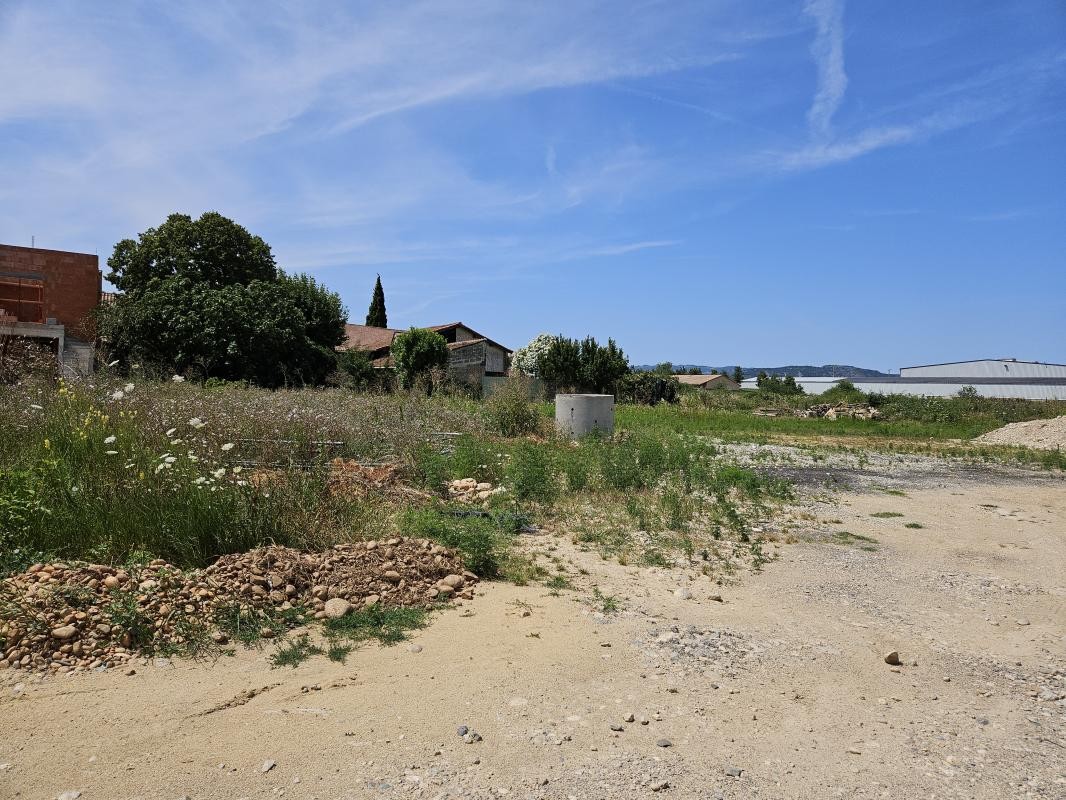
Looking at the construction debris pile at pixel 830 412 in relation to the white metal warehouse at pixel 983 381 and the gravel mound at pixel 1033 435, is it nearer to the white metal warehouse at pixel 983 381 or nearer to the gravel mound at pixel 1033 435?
the gravel mound at pixel 1033 435

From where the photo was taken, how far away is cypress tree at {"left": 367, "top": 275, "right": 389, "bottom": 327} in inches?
1865

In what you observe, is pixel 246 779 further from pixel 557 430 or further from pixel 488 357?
pixel 488 357

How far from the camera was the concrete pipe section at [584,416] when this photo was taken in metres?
13.8

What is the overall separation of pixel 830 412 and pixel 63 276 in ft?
94.8

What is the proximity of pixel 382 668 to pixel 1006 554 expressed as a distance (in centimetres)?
617

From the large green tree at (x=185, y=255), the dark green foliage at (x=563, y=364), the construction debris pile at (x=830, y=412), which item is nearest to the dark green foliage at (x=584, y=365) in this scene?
the dark green foliage at (x=563, y=364)

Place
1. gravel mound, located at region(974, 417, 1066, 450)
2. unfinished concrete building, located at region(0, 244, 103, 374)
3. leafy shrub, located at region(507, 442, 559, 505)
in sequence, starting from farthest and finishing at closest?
unfinished concrete building, located at region(0, 244, 103, 374), gravel mound, located at region(974, 417, 1066, 450), leafy shrub, located at region(507, 442, 559, 505)

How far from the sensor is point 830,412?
97.2ft

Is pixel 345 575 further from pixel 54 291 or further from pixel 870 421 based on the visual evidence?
pixel 870 421

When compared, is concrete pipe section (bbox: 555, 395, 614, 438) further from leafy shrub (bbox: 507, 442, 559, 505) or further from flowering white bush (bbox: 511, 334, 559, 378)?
flowering white bush (bbox: 511, 334, 559, 378)

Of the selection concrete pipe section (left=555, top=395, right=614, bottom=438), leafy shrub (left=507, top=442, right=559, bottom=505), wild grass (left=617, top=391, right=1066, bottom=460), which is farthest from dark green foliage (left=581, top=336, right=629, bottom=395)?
leafy shrub (left=507, top=442, right=559, bottom=505)

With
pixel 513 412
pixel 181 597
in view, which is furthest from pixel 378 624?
pixel 513 412

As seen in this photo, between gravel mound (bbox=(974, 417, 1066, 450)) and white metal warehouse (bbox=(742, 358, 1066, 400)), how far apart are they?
55.4ft

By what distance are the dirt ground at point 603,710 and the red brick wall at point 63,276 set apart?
2230 cm
